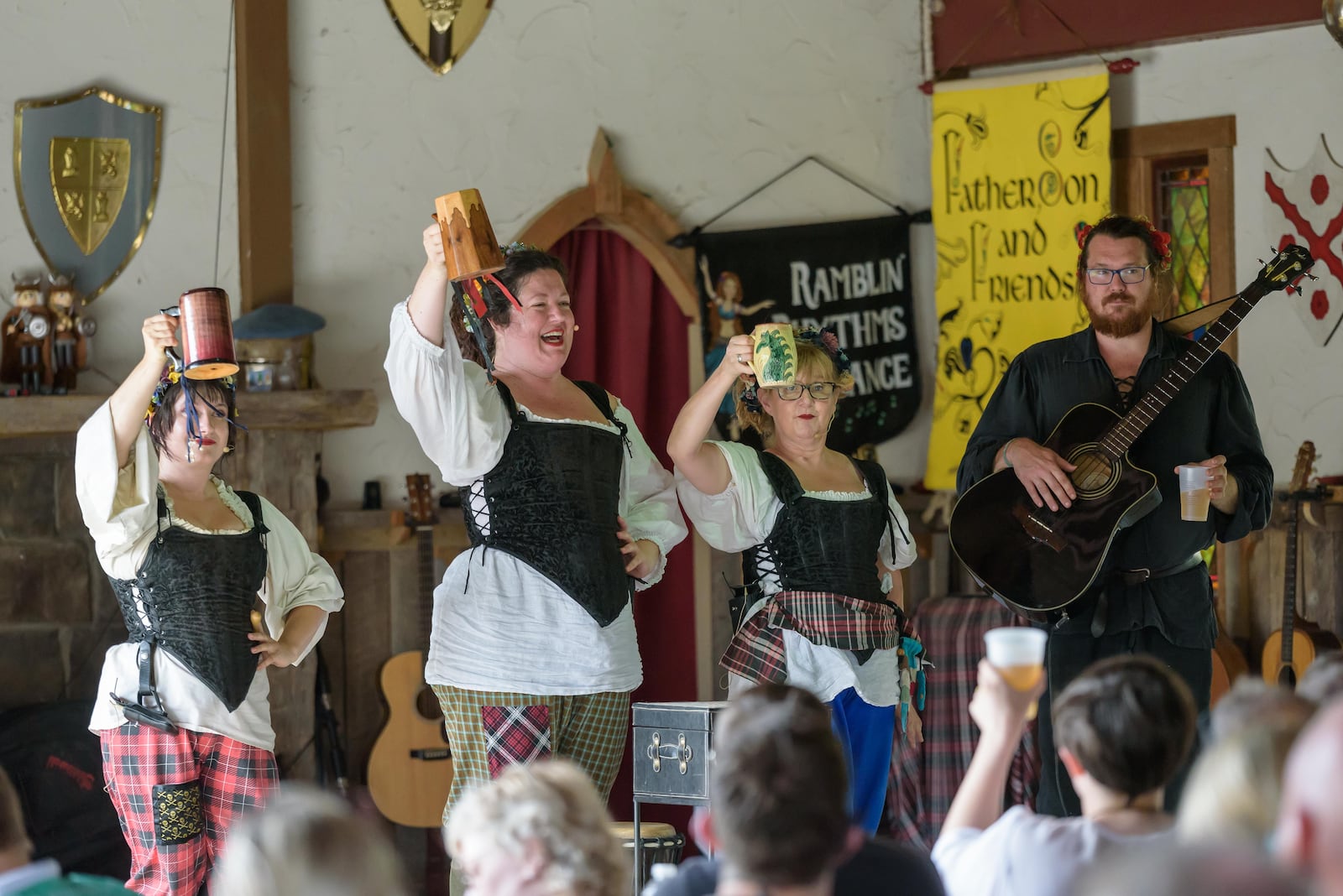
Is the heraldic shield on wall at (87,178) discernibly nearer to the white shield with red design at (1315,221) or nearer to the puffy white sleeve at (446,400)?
the puffy white sleeve at (446,400)

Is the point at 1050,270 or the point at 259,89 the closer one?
the point at 259,89

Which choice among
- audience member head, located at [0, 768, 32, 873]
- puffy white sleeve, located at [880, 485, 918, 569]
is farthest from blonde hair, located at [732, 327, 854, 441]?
audience member head, located at [0, 768, 32, 873]

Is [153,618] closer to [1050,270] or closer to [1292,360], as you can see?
[1050,270]

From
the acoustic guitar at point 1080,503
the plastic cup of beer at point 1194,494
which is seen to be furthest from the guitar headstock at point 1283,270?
the plastic cup of beer at point 1194,494

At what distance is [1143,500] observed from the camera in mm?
3119

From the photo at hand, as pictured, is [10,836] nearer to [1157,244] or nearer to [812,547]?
[812,547]

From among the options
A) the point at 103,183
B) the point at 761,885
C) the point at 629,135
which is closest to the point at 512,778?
the point at 761,885

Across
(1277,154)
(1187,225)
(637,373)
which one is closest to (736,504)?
(637,373)

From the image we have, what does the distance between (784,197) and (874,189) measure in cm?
33

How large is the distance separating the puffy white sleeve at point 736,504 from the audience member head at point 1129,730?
4.98 feet

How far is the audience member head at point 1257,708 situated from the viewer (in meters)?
1.68

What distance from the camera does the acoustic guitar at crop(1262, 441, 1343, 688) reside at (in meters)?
A: 4.32

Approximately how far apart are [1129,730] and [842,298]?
10.9 feet

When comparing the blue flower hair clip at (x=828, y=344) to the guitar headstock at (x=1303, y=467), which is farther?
the guitar headstock at (x=1303, y=467)
